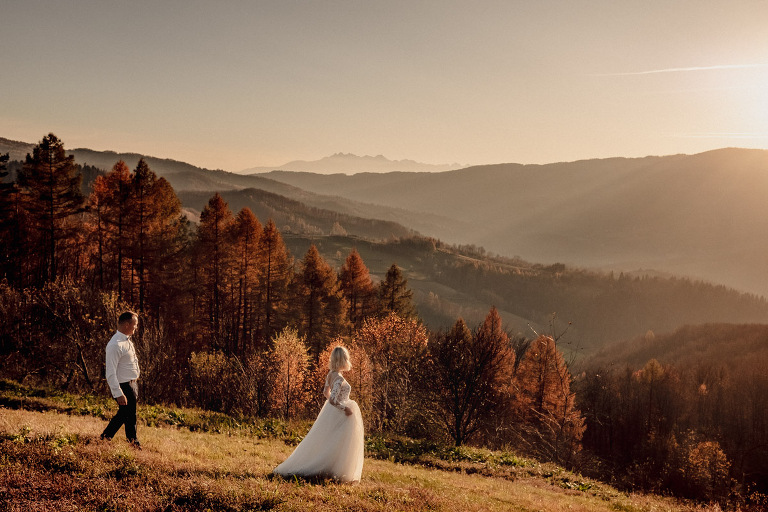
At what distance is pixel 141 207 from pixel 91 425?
28.0m

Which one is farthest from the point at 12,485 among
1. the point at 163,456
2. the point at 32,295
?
the point at 32,295

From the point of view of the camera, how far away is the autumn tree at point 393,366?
2773 centimetres

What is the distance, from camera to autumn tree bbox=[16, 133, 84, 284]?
110ft

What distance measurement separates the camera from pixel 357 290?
60.4 meters

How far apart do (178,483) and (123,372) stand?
2.76m

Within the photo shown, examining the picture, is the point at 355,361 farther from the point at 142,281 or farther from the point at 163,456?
the point at 163,456

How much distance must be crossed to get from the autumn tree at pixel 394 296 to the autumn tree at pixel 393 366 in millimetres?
2752

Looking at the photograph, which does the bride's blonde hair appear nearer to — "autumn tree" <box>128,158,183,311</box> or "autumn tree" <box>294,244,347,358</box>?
"autumn tree" <box>128,158,183,311</box>

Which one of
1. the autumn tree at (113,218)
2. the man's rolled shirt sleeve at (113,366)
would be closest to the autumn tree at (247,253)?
the autumn tree at (113,218)

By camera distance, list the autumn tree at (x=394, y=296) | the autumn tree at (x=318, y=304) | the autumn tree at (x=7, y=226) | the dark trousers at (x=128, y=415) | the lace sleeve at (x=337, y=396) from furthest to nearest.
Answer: the autumn tree at (x=394, y=296)
the autumn tree at (x=318, y=304)
the autumn tree at (x=7, y=226)
the dark trousers at (x=128, y=415)
the lace sleeve at (x=337, y=396)

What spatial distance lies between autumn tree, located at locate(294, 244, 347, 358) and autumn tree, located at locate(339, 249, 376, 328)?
372cm

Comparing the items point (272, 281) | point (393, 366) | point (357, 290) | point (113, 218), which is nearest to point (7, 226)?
point (113, 218)

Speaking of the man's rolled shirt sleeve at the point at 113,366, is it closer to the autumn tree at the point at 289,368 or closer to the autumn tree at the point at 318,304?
the autumn tree at the point at 289,368

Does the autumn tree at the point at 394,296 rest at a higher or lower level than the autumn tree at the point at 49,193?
lower
